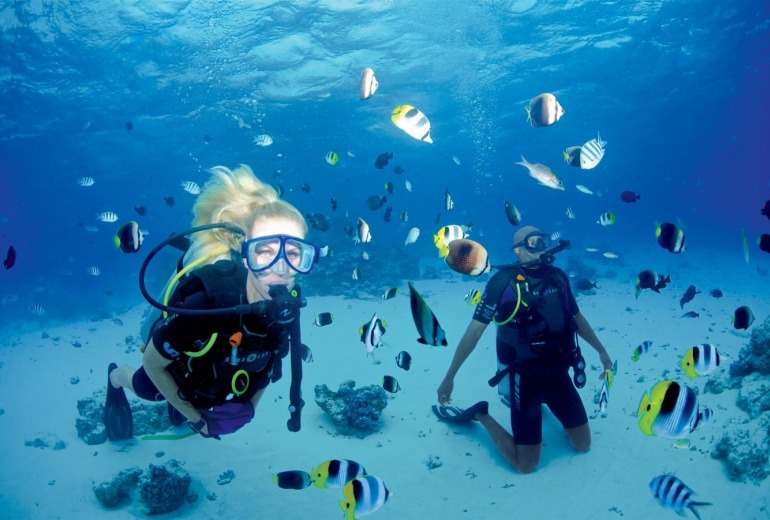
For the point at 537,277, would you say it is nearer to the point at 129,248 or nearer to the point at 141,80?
the point at 129,248

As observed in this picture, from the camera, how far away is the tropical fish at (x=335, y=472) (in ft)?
12.4

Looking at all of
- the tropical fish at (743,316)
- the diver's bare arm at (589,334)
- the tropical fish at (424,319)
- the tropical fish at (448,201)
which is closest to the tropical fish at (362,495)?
the tropical fish at (424,319)

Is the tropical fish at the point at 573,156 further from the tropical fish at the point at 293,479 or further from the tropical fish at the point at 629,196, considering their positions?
the tropical fish at the point at 293,479

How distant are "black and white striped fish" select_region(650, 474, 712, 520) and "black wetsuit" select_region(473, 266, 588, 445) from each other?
81.6 inches

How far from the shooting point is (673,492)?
12.1 ft

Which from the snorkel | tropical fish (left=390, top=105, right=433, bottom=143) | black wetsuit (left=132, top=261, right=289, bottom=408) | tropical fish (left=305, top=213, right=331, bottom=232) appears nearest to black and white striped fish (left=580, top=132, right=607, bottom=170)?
tropical fish (left=390, top=105, right=433, bottom=143)

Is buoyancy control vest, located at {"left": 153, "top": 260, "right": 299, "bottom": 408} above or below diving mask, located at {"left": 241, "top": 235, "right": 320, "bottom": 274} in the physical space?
below

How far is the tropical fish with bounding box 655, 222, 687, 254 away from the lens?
4.80m

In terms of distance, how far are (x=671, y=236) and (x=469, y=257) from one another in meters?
3.24

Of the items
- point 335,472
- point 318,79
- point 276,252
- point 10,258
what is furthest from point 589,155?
point 318,79

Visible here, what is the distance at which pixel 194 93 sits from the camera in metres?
24.5

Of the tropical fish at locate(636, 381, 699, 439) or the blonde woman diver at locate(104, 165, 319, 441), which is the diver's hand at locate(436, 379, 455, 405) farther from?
the tropical fish at locate(636, 381, 699, 439)

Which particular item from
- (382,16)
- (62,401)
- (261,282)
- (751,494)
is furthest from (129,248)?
(382,16)

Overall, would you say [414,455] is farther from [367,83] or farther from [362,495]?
[367,83]
